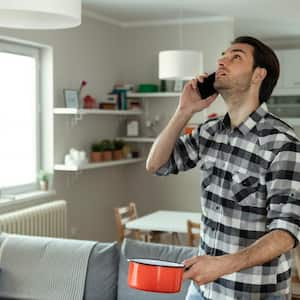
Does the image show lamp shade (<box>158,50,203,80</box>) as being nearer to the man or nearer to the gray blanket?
the gray blanket

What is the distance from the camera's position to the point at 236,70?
1530 millimetres

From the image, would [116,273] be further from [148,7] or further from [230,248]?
[148,7]

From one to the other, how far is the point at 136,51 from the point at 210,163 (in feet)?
17.1

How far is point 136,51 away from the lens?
22.0 feet

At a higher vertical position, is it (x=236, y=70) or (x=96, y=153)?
(x=236, y=70)

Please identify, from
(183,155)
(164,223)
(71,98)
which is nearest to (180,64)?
(71,98)

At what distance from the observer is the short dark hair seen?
156 centimetres

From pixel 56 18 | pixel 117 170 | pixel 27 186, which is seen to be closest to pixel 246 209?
pixel 56 18

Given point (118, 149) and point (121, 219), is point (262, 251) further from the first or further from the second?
point (118, 149)

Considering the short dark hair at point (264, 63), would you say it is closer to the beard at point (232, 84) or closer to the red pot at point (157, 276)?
the beard at point (232, 84)

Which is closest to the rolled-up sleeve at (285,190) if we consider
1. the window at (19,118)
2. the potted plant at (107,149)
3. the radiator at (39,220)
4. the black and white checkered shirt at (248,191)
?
the black and white checkered shirt at (248,191)

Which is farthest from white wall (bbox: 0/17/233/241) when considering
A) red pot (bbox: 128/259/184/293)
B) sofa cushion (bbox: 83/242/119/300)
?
red pot (bbox: 128/259/184/293)

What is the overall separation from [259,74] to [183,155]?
35cm

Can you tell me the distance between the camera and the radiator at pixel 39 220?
178 inches
